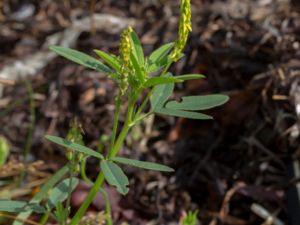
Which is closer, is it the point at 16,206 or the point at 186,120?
the point at 16,206

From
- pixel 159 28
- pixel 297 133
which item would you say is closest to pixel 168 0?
pixel 159 28

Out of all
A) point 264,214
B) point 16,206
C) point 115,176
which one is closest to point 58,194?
point 16,206

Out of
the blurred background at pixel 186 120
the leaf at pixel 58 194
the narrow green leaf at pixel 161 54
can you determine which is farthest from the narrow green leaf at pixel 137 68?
the blurred background at pixel 186 120

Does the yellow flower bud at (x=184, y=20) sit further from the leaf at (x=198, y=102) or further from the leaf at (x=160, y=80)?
the leaf at (x=198, y=102)

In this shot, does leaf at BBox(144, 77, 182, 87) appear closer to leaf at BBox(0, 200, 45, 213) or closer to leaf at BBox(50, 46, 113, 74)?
leaf at BBox(50, 46, 113, 74)

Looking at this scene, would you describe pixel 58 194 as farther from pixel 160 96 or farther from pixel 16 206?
pixel 160 96
